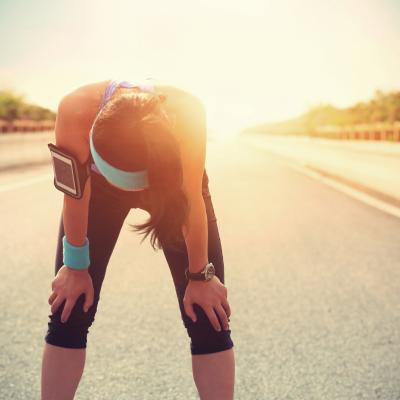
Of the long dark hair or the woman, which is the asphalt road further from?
the long dark hair

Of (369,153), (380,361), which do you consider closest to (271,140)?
(369,153)

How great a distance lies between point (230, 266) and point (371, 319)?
1.98 m

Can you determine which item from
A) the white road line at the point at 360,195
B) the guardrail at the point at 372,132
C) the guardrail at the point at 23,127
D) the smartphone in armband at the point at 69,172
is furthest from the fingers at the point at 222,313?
the guardrail at the point at 23,127

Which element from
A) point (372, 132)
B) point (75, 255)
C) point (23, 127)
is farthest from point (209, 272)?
point (23, 127)

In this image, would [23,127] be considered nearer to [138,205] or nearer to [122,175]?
[138,205]

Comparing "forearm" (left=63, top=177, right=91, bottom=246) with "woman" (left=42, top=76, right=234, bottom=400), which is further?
"forearm" (left=63, top=177, right=91, bottom=246)

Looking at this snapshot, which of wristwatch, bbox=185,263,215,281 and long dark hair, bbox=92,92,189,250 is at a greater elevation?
long dark hair, bbox=92,92,189,250

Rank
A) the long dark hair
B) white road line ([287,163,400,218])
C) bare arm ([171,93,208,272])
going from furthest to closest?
white road line ([287,163,400,218]) < bare arm ([171,93,208,272]) < the long dark hair

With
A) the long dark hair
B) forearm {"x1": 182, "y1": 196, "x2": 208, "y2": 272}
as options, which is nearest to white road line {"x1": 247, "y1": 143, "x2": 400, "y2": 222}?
forearm {"x1": 182, "y1": 196, "x2": 208, "y2": 272}

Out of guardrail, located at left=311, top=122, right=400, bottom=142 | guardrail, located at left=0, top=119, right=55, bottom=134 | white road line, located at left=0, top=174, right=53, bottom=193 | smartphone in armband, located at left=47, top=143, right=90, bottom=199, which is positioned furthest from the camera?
guardrail, located at left=0, top=119, right=55, bottom=134

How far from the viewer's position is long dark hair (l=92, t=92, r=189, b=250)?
5.88ft

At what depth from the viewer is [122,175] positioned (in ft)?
6.07

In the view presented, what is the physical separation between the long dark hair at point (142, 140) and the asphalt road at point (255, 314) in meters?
1.61

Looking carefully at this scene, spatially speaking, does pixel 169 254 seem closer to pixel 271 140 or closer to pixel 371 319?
pixel 371 319
